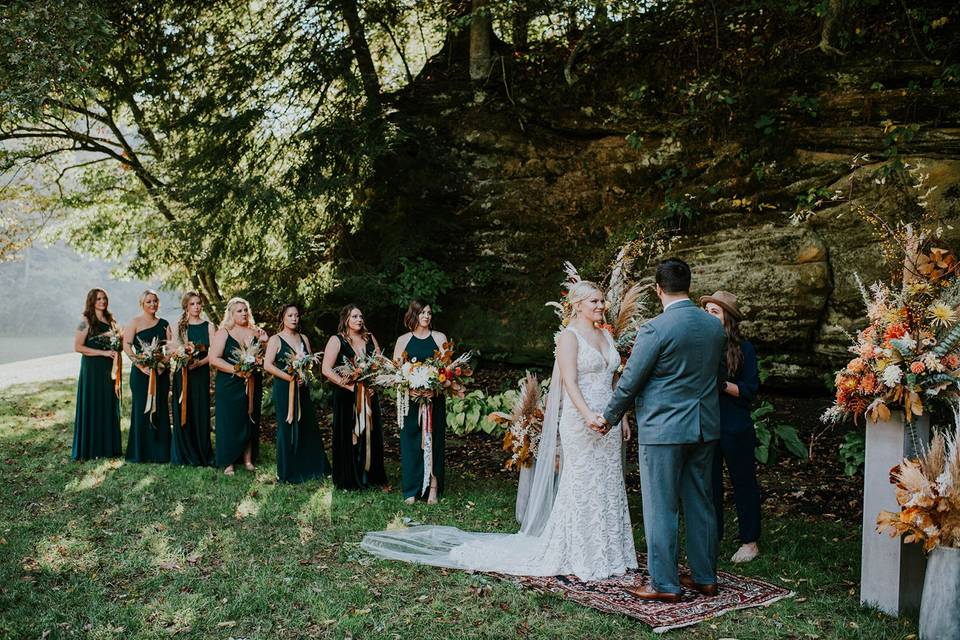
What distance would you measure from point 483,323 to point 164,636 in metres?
9.14

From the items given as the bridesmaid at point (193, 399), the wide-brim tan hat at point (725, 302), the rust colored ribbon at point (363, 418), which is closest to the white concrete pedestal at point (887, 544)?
the wide-brim tan hat at point (725, 302)

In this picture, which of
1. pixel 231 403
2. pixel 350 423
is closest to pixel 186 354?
pixel 231 403

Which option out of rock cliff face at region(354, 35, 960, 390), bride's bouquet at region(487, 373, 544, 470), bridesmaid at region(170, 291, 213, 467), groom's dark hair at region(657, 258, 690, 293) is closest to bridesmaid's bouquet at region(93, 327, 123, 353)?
bridesmaid at region(170, 291, 213, 467)

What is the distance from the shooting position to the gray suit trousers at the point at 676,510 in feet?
17.2

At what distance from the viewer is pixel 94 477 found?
9258 mm

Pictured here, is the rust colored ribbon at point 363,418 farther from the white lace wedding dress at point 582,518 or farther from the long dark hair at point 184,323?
the long dark hair at point 184,323

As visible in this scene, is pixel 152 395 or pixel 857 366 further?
pixel 152 395

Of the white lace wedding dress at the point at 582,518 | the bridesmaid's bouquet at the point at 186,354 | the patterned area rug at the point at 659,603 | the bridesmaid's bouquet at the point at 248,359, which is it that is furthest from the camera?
the bridesmaid's bouquet at the point at 186,354

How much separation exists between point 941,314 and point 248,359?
753 cm

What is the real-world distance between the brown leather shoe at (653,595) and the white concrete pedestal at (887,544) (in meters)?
1.25

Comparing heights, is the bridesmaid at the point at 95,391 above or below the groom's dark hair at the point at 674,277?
below

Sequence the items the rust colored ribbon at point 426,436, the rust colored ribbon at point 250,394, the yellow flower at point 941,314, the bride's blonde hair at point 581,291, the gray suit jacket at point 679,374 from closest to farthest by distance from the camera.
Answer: the yellow flower at point 941,314
the gray suit jacket at point 679,374
the bride's blonde hair at point 581,291
the rust colored ribbon at point 426,436
the rust colored ribbon at point 250,394

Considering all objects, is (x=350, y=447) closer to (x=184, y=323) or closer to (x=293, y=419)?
(x=293, y=419)

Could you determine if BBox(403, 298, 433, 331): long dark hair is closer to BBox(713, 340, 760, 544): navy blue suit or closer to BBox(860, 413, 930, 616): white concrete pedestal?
BBox(713, 340, 760, 544): navy blue suit
